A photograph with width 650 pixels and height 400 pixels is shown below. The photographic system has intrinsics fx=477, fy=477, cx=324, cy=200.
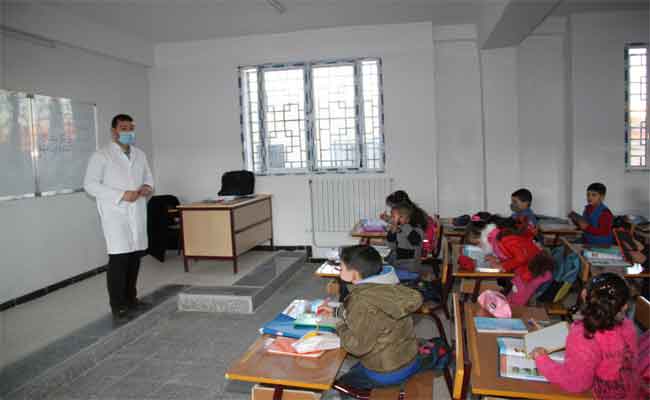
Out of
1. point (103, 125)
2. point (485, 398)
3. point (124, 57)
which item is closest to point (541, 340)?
point (485, 398)

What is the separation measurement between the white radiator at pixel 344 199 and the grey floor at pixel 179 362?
208 cm

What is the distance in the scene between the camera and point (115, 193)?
3.98 metres

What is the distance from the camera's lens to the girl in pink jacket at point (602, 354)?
159cm

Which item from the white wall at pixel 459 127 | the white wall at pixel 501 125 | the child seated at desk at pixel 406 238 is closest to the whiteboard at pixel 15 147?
the child seated at desk at pixel 406 238

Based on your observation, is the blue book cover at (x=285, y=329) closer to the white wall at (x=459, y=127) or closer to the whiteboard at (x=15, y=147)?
the whiteboard at (x=15, y=147)

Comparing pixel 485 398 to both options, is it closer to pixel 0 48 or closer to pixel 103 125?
pixel 0 48

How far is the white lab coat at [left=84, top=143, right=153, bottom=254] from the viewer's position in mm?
3963

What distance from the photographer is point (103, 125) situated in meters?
5.75

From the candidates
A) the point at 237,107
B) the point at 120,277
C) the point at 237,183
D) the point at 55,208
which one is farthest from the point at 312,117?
the point at 120,277

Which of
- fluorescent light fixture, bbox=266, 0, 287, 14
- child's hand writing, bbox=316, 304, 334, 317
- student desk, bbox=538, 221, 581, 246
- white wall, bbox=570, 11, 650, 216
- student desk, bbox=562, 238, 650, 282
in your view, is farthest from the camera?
white wall, bbox=570, 11, 650, 216

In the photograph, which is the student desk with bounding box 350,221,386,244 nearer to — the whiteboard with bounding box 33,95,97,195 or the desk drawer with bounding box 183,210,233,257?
the desk drawer with bounding box 183,210,233,257

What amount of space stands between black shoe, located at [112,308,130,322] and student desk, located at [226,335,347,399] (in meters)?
2.43

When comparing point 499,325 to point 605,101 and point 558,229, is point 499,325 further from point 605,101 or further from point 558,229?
point 605,101

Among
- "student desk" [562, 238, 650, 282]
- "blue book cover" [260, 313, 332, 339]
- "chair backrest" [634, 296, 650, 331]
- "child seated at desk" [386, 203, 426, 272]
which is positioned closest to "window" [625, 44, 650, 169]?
"student desk" [562, 238, 650, 282]
